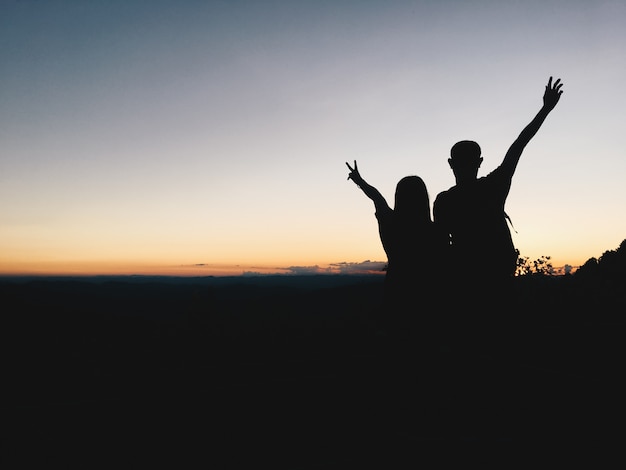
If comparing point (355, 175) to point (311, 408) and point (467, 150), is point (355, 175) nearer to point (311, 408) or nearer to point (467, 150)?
point (467, 150)

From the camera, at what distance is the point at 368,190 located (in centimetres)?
341

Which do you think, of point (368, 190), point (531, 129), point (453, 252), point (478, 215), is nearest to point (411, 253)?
point (453, 252)

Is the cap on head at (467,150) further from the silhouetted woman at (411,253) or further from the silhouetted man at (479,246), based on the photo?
the silhouetted woman at (411,253)

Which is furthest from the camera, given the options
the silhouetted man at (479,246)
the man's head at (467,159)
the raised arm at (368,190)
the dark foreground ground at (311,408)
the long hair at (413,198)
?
the raised arm at (368,190)

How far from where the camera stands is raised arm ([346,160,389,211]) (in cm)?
325

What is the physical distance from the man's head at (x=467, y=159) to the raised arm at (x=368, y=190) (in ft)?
2.11

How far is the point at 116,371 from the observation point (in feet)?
14.3

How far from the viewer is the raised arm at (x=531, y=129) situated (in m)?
2.82

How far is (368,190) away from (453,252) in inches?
36.5

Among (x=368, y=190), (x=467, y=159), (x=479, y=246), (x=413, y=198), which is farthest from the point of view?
(x=368, y=190)

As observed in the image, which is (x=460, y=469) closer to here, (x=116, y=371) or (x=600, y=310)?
(x=116, y=371)

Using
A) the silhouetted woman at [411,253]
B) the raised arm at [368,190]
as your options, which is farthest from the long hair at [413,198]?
the raised arm at [368,190]

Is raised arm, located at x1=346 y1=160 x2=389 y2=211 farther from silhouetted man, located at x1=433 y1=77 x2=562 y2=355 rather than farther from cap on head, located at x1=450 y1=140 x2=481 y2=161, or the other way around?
cap on head, located at x1=450 y1=140 x2=481 y2=161

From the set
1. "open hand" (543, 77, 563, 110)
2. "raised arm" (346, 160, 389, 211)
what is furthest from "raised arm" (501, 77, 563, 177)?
"raised arm" (346, 160, 389, 211)
